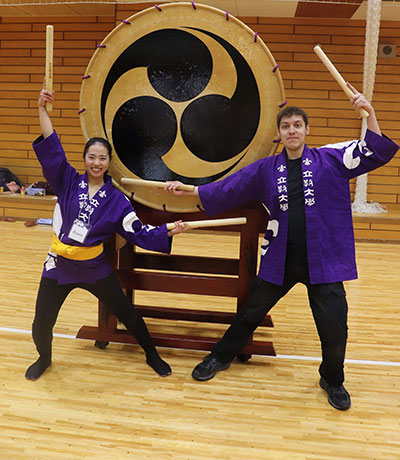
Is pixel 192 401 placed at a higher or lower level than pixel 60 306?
lower

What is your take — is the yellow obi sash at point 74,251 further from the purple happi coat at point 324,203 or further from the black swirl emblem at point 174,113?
the purple happi coat at point 324,203

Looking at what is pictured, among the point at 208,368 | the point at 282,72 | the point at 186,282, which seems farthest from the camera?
the point at 282,72

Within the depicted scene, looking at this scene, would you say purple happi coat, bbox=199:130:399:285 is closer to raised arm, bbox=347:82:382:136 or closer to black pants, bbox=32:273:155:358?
raised arm, bbox=347:82:382:136

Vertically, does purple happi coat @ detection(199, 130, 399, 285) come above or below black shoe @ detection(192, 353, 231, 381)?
above

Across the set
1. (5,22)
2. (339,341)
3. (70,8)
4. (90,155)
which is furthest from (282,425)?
(5,22)

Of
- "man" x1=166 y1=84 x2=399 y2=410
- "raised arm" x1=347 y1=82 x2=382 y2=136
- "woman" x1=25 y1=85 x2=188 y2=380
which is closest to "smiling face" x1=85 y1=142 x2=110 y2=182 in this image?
"woman" x1=25 y1=85 x2=188 y2=380

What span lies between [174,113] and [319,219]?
0.92 m

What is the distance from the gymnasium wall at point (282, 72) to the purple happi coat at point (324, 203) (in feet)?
14.1

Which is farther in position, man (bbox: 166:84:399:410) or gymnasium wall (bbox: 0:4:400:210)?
gymnasium wall (bbox: 0:4:400:210)

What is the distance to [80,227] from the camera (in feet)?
6.84

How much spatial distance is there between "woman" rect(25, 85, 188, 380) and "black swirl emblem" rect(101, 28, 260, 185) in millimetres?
252

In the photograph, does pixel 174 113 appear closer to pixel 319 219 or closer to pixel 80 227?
pixel 80 227

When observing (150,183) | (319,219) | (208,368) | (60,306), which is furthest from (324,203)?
(60,306)

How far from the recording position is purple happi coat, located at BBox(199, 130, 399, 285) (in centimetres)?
197
